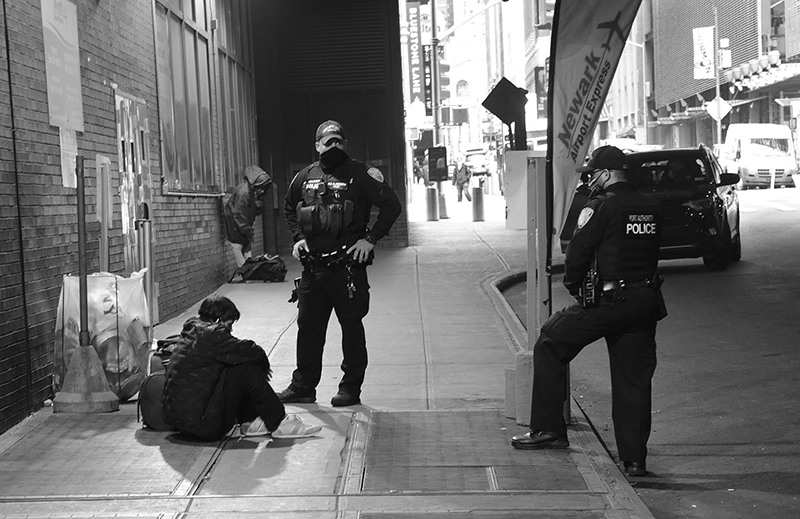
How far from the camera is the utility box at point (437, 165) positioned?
30.8m

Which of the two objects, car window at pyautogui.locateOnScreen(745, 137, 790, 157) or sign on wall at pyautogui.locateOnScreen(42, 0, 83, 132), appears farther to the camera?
car window at pyautogui.locateOnScreen(745, 137, 790, 157)

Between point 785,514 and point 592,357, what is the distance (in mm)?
4775

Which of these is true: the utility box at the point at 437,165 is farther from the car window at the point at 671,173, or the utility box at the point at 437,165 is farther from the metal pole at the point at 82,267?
the metal pole at the point at 82,267

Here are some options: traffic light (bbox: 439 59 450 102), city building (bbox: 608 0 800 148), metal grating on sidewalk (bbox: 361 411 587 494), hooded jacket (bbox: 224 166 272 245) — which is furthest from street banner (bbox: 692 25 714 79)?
metal grating on sidewalk (bbox: 361 411 587 494)

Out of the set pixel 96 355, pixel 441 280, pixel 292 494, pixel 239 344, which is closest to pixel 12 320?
pixel 96 355

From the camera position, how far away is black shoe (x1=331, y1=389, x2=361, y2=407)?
7.44 metres

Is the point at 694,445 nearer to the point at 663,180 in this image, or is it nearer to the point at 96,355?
the point at 96,355

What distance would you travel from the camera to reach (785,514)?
5277 mm

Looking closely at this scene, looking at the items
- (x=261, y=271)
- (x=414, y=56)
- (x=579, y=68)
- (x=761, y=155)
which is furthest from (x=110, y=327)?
(x=414, y=56)

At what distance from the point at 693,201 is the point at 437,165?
52.3 feet

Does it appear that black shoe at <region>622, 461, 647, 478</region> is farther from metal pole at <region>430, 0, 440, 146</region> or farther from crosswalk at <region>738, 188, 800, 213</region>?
metal pole at <region>430, 0, 440, 146</region>

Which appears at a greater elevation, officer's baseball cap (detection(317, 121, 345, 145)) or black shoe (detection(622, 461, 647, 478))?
officer's baseball cap (detection(317, 121, 345, 145))

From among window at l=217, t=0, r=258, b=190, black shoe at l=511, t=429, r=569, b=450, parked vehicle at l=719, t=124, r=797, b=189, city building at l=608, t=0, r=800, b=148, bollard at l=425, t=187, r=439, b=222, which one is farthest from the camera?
city building at l=608, t=0, r=800, b=148

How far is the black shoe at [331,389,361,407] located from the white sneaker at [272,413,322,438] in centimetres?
86
